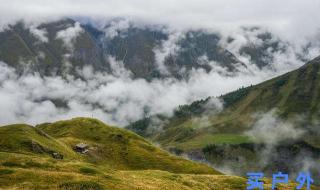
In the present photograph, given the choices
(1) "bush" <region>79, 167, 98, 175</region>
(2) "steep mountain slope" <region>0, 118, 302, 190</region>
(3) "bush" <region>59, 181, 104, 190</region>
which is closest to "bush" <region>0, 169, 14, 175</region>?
(2) "steep mountain slope" <region>0, 118, 302, 190</region>

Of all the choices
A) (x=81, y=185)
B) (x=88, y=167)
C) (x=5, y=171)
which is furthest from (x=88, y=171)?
(x=81, y=185)

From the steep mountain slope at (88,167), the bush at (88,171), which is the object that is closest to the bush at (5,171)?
the steep mountain slope at (88,167)

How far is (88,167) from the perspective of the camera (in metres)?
80.2

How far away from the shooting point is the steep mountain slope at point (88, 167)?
63844 millimetres

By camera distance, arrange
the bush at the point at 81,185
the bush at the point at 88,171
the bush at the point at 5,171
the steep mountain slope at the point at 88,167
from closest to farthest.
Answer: the bush at the point at 81,185 → the steep mountain slope at the point at 88,167 → the bush at the point at 5,171 → the bush at the point at 88,171

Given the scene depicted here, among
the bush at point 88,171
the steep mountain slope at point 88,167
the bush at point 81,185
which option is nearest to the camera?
the bush at point 81,185

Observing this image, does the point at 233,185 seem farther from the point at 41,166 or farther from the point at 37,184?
the point at 37,184

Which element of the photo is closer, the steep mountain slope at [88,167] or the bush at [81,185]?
the bush at [81,185]

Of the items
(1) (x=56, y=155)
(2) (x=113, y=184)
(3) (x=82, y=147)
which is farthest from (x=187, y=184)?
(3) (x=82, y=147)

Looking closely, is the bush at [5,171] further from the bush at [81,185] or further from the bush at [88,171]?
the bush at [88,171]

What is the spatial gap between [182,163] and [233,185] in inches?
3168

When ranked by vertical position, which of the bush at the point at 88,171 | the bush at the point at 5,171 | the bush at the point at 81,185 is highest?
the bush at the point at 88,171

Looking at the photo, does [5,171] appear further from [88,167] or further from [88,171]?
[88,167]

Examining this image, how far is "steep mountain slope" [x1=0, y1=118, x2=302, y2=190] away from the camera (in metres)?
63.8
